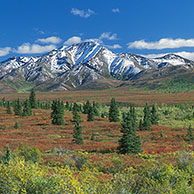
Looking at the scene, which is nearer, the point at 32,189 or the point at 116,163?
the point at 32,189

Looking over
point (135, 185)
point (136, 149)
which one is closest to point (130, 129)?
point (136, 149)

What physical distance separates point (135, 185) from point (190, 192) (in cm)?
208

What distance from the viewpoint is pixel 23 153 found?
55.6 ft

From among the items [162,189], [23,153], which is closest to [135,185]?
[162,189]

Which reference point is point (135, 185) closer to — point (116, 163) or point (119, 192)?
point (119, 192)

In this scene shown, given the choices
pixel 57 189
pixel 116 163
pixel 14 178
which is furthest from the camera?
pixel 116 163

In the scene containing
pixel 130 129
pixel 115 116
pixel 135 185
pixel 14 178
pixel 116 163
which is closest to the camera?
pixel 14 178

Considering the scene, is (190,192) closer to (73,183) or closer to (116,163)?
(73,183)

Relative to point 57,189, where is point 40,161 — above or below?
below

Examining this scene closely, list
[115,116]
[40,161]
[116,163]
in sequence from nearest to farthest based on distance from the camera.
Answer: [116,163] < [40,161] < [115,116]

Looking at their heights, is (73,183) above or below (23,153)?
above

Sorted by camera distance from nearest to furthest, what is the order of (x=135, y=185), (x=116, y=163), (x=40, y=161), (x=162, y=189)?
(x=162, y=189) < (x=135, y=185) < (x=116, y=163) < (x=40, y=161)

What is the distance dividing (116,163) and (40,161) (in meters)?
5.91

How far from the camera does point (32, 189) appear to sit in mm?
6934
